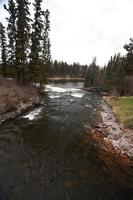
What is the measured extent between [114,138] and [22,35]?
2045 cm

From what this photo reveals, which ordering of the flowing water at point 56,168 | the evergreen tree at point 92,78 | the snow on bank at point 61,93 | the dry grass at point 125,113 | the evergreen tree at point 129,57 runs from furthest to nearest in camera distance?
the evergreen tree at point 92,78 < the evergreen tree at point 129,57 < the snow on bank at point 61,93 < the dry grass at point 125,113 < the flowing water at point 56,168

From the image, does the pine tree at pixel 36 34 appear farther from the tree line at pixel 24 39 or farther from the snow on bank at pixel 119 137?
the snow on bank at pixel 119 137

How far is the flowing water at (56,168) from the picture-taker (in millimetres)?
7098

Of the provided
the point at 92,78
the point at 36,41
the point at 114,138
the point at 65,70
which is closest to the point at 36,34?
the point at 36,41

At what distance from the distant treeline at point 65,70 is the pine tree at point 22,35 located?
73373 millimetres

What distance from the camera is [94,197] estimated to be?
6.95 metres

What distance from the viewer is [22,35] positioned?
24797 millimetres

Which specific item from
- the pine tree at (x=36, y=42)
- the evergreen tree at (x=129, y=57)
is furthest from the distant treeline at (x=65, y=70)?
the pine tree at (x=36, y=42)

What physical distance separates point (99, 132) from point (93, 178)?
20.9 ft

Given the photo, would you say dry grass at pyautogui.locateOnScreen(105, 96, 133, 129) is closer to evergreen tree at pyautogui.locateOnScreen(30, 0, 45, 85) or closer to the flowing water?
the flowing water

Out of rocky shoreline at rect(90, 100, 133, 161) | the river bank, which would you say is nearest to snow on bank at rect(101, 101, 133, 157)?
rocky shoreline at rect(90, 100, 133, 161)

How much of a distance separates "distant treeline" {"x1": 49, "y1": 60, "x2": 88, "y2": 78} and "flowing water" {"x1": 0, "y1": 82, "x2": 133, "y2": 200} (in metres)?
88.8

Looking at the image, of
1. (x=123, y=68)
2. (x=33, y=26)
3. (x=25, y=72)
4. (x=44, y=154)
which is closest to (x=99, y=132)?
(x=44, y=154)

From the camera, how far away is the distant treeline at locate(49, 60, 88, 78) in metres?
106
